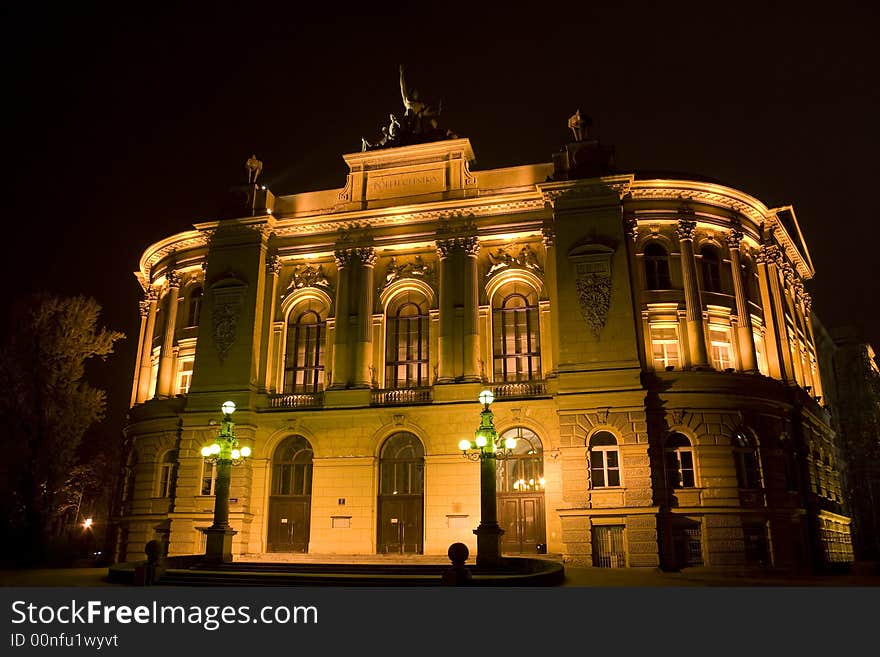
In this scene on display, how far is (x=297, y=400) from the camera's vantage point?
105ft

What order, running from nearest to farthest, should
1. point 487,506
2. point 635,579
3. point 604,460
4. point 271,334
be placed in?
point 487,506 → point 635,579 → point 604,460 → point 271,334

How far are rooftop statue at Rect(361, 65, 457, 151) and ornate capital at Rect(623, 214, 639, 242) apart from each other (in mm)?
9187

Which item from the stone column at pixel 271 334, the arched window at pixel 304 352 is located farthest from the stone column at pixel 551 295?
the stone column at pixel 271 334

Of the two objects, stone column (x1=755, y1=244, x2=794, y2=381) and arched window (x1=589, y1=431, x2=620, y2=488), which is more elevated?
stone column (x1=755, y1=244, x2=794, y2=381)

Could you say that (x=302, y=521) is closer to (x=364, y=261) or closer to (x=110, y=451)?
(x=364, y=261)

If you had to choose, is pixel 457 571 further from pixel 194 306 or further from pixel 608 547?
pixel 194 306

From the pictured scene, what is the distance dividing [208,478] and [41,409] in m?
7.92

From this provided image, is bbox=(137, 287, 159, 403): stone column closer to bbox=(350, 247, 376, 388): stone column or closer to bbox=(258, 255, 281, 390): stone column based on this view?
bbox=(258, 255, 281, 390): stone column

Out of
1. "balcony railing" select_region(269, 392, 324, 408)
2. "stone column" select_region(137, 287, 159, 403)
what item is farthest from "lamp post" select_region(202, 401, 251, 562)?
"stone column" select_region(137, 287, 159, 403)

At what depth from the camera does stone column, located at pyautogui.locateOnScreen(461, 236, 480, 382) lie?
100ft

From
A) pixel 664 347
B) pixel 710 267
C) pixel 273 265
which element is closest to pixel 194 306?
pixel 273 265

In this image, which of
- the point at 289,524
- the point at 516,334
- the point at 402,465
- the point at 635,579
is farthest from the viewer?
the point at 516,334

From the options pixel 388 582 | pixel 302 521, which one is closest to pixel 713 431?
pixel 388 582

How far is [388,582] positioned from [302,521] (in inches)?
455
